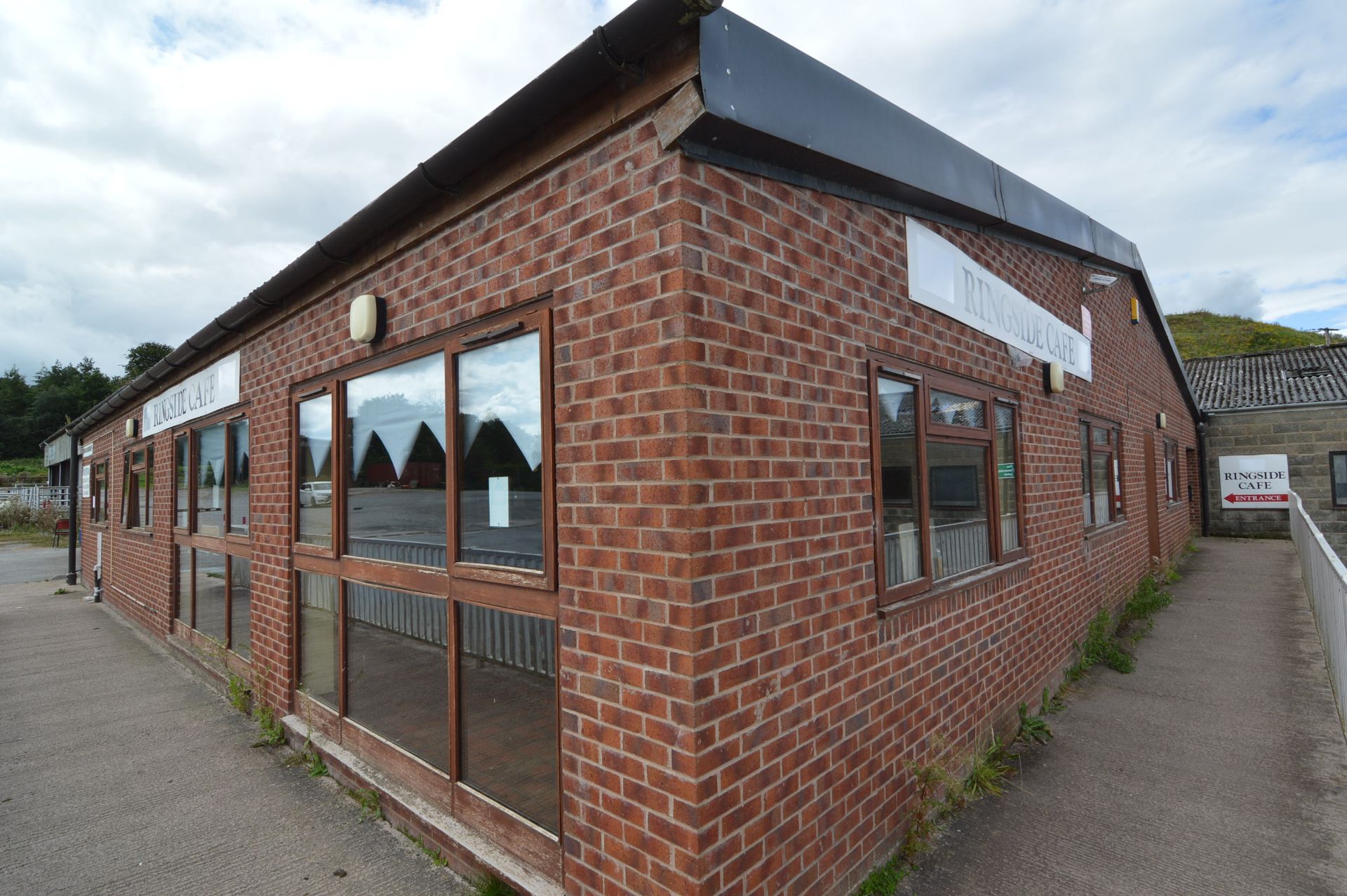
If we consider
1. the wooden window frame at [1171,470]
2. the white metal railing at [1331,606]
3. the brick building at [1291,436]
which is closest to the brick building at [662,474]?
the white metal railing at [1331,606]

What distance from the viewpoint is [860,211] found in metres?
3.27

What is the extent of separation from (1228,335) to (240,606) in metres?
73.5

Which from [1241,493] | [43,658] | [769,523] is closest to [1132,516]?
[769,523]

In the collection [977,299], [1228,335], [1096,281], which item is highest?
[1228,335]

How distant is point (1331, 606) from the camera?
541cm

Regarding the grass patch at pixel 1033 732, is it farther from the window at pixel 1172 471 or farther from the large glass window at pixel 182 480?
the window at pixel 1172 471

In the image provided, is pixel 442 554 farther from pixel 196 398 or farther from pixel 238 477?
pixel 196 398

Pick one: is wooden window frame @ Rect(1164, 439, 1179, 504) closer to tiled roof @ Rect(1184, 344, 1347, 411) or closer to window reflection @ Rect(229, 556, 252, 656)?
tiled roof @ Rect(1184, 344, 1347, 411)

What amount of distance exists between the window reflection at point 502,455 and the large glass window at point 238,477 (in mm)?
3263

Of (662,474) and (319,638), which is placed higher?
(662,474)

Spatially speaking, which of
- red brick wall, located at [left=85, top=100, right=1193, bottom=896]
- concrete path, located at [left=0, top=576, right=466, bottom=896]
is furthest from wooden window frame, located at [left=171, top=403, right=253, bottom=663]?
red brick wall, located at [left=85, top=100, right=1193, bottom=896]

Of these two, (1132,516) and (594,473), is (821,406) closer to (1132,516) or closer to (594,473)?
(594,473)

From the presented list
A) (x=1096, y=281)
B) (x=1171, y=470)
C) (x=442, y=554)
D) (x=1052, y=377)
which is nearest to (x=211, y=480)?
(x=442, y=554)

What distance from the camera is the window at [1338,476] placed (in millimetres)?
15797
